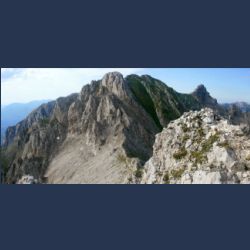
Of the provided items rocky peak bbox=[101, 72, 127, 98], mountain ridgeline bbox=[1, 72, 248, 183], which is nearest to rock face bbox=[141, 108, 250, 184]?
mountain ridgeline bbox=[1, 72, 248, 183]

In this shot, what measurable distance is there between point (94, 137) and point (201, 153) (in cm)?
5432

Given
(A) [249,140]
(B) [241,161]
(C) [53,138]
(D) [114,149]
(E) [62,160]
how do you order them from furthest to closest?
(C) [53,138]
(E) [62,160]
(D) [114,149]
(A) [249,140]
(B) [241,161]

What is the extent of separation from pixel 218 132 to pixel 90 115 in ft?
199

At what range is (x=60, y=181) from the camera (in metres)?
86.1

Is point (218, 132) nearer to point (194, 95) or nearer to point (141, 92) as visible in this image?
point (141, 92)

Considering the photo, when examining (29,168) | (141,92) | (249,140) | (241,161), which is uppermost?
(141,92)

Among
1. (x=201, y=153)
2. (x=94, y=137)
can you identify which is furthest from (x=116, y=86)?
(x=201, y=153)

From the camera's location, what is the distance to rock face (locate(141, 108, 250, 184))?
32781mm

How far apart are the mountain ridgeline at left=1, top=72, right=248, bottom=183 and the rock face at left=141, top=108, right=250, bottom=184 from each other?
21241 mm

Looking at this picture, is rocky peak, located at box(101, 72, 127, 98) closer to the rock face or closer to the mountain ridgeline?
the mountain ridgeline

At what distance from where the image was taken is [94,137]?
9238 cm

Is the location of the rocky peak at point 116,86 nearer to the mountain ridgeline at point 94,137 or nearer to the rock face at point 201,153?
the mountain ridgeline at point 94,137

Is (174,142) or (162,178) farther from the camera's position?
(174,142)

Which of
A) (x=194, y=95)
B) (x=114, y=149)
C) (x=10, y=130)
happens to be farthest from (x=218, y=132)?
(x=10, y=130)
